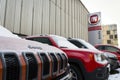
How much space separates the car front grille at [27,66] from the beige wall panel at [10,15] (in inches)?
291

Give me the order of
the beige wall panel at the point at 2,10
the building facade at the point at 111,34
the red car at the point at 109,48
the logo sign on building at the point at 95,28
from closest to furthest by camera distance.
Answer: the beige wall panel at the point at 2,10
the red car at the point at 109,48
the logo sign on building at the point at 95,28
the building facade at the point at 111,34

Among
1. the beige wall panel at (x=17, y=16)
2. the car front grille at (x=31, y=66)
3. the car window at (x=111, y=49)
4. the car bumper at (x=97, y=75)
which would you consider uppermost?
the beige wall panel at (x=17, y=16)

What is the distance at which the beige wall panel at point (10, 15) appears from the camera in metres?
9.79

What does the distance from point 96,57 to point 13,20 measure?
6180 mm

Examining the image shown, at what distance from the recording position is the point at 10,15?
32.9 ft

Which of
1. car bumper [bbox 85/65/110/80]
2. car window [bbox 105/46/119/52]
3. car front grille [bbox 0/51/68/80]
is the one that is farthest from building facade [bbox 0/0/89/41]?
car front grille [bbox 0/51/68/80]

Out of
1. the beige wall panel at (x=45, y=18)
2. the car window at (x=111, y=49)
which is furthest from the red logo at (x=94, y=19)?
the car window at (x=111, y=49)

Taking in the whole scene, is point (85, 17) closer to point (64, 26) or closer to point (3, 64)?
A: point (64, 26)

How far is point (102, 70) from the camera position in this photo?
5.21 meters

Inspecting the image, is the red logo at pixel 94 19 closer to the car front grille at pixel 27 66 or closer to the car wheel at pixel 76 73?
the car wheel at pixel 76 73

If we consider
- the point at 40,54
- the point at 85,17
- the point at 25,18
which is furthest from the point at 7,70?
the point at 85,17

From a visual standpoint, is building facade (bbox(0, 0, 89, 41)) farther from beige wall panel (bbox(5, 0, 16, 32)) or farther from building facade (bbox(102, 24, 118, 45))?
building facade (bbox(102, 24, 118, 45))

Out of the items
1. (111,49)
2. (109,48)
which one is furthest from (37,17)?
(111,49)

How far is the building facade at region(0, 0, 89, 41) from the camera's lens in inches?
394
